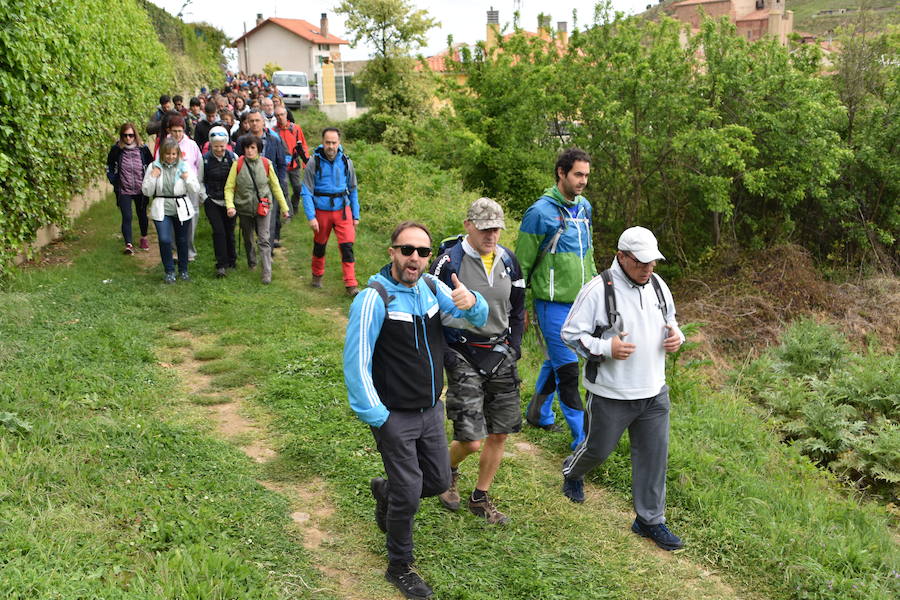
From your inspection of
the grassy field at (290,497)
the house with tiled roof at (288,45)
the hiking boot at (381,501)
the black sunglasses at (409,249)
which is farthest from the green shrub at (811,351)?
the house with tiled roof at (288,45)

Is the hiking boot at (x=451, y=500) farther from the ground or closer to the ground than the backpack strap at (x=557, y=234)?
closer to the ground

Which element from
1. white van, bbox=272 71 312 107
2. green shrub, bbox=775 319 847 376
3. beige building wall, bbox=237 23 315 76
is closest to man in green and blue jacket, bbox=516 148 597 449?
green shrub, bbox=775 319 847 376

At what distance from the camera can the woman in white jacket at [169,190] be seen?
917cm

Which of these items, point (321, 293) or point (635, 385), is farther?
point (321, 293)

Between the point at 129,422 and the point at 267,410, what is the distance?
1.12 m

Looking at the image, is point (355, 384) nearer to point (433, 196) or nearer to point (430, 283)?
point (430, 283)

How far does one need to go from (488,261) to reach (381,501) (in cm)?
159

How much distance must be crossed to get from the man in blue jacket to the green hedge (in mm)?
5557

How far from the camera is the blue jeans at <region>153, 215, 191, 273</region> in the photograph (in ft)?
30.3

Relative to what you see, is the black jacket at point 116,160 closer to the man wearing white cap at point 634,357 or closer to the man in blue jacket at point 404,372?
the man in blue jacket at point 404,372

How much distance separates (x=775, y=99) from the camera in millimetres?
15539

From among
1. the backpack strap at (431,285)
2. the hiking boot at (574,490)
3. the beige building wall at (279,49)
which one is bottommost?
the hiking boot at (574,490)

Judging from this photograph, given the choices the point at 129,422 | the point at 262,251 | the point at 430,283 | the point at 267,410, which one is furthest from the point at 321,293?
the point at 430,283

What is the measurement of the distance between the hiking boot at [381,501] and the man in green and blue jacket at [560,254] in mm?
1820
